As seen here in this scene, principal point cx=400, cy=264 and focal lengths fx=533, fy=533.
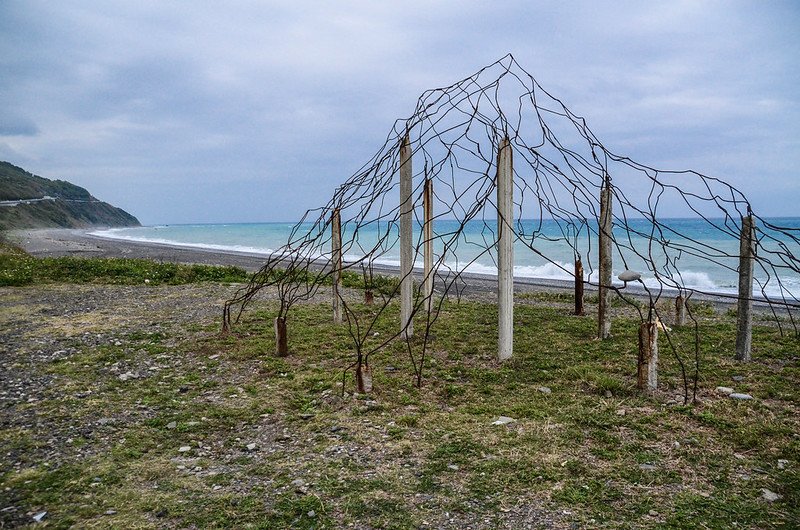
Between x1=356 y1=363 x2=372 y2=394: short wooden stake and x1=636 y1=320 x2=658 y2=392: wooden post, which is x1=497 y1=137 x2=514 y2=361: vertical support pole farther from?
x1=356 y1=363 x2=372 y2=394: short wooden stake

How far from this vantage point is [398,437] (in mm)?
3852

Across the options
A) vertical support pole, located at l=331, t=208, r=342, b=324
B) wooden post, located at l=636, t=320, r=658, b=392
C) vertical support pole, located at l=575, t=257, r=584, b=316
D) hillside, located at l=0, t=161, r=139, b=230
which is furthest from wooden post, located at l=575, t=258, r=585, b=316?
hillside, located at l=0, t=161, r=139, b=230

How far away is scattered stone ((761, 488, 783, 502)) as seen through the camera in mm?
2920

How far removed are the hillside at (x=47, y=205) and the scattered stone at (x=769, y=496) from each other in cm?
5437

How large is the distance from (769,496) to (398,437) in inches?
88.4

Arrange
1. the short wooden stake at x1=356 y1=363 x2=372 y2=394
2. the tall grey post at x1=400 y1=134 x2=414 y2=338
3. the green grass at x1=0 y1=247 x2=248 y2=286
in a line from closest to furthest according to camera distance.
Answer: the short wooden stake at x1=356 y1=363 x2=372 y2=394, the tall grey post at x1=400 y1=134 x2=414 y2=338, the green grass at x1=0 y1=247 x2=248 y2=286

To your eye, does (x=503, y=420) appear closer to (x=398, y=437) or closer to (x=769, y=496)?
(x=398, y=437)

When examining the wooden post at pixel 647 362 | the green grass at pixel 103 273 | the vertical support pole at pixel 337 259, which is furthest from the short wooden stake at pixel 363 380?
the green grass at pixel 103 273

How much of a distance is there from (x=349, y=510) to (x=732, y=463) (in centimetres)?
241

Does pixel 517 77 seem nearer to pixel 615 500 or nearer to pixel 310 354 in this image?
pixel 310 354

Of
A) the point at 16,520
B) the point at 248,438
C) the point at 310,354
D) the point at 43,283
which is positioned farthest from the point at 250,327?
the point at 43,283

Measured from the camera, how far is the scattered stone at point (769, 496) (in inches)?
115

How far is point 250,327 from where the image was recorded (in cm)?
773

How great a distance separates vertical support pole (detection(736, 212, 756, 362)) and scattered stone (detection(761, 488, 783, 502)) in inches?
105
